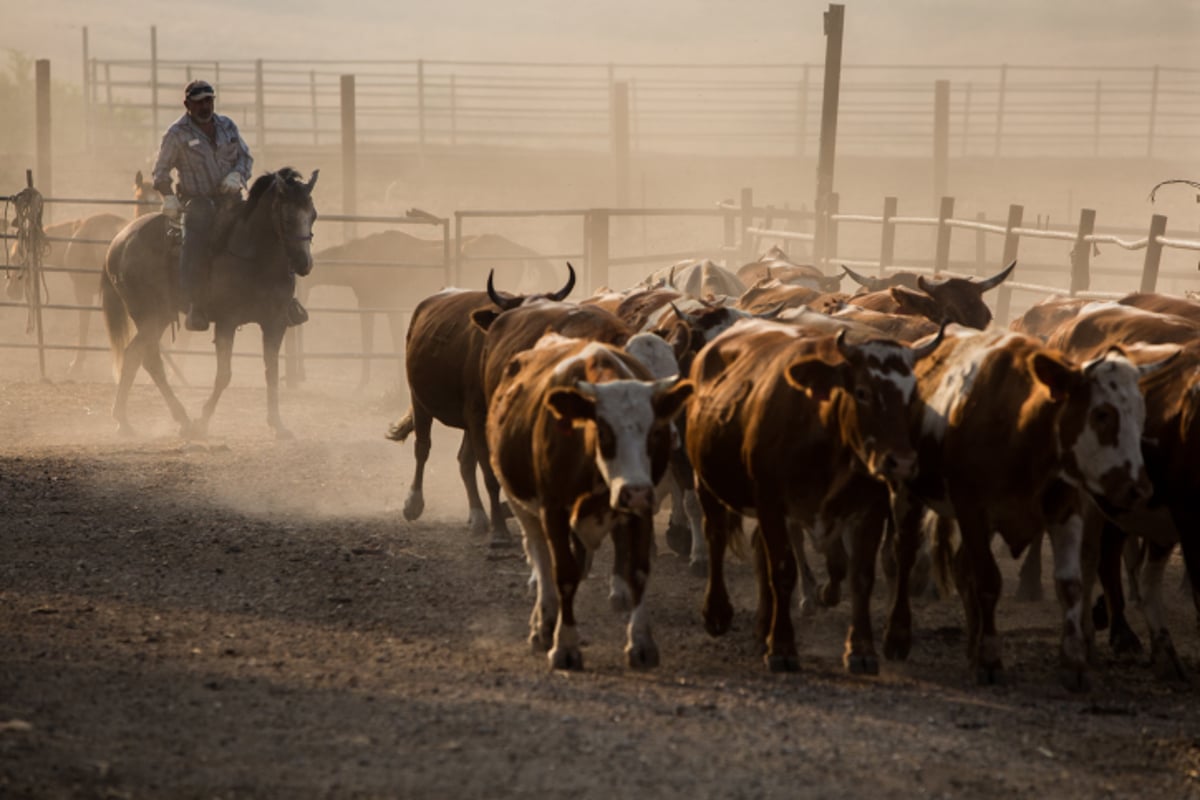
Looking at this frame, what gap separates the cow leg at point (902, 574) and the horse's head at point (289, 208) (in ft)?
22.9

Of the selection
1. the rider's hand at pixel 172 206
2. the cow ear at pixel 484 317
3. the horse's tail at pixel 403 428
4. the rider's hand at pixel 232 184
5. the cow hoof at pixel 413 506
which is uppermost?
the rider's hand at pixel 232 184

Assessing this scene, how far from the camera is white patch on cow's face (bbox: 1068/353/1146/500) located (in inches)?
230

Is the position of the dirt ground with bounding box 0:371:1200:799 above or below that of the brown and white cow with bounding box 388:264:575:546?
below

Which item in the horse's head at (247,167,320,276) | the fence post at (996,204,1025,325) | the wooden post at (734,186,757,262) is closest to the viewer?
the horse's head at (247,167,320,276)

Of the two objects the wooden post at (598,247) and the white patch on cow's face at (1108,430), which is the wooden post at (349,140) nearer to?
the wooden post at (598,247)

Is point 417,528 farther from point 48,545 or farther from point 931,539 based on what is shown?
point 931,539

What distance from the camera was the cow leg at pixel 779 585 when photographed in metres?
6.14

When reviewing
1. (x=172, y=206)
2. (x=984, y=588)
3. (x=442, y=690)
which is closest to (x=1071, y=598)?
(x=984, y=588)

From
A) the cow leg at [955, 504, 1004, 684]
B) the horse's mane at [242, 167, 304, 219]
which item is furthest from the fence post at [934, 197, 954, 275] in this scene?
the cow leg at [955, 504, 1004, 684]

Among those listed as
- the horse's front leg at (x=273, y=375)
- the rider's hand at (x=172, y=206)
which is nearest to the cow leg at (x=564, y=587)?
the horse's front leg at (x=273, y=375)

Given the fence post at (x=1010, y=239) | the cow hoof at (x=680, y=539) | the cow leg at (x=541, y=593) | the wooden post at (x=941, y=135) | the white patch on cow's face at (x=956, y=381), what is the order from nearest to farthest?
the white patch on cow's face at (x=956, y=381), the cow leg at (x=541, y=593), the cow hoof at (x=680, y=539), the fence post at (x=1010, y=239), the wooden post at (x=941, y=135)

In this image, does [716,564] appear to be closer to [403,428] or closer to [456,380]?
[456,380]

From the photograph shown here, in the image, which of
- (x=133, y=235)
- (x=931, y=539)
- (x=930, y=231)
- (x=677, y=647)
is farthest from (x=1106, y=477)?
(x=930, y=231)

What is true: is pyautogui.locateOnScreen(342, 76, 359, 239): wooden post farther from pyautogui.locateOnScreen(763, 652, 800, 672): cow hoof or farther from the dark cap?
pyautogui.locateOnScreen(763, 652, 800, 672): cow hoof
